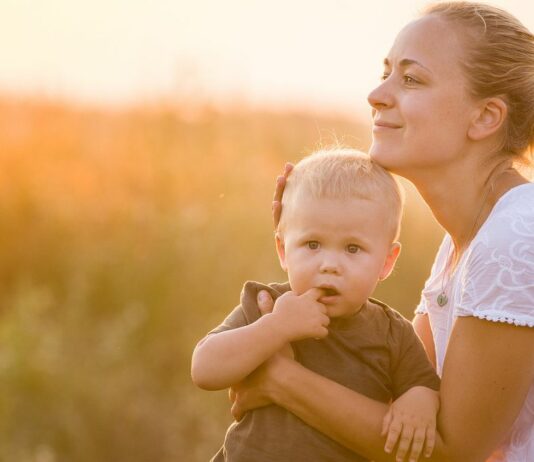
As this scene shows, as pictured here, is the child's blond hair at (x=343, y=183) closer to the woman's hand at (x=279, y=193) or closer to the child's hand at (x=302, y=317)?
the woman's hand at (x=279, y=193)

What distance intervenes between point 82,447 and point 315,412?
128 inches

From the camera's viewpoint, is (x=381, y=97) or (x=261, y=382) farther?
(x=381, y=97)

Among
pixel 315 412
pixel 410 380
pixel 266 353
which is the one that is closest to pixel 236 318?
pixel 266 353

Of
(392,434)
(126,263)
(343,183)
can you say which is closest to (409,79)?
(343,183)

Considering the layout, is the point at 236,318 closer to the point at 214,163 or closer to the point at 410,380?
the point at 410,380

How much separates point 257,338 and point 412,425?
0.46m

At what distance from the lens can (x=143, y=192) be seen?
23.4ft

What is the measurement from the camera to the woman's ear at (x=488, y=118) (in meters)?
2.88

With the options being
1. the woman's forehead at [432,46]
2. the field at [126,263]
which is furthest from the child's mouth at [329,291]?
the field at [126,263]

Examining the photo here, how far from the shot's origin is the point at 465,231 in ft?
9.75

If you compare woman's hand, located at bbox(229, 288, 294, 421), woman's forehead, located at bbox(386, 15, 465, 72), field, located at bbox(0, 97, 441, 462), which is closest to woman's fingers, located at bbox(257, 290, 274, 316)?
woman's hand, located at bbox(229, 288, 294, 421)

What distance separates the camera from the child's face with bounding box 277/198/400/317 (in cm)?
258

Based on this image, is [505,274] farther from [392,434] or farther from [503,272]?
[392,434]

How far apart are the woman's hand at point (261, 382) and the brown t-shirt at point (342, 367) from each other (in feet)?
0.09
